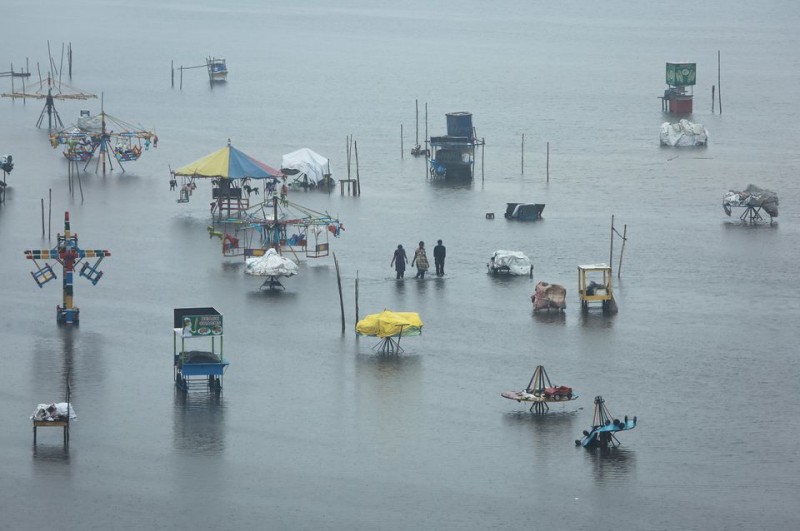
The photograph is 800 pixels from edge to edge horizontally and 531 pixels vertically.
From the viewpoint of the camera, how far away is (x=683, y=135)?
3521 inches

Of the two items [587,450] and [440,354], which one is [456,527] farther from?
[440,354]

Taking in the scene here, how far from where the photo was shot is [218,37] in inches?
7785

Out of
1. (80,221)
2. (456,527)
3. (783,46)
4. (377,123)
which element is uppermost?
(783,46)

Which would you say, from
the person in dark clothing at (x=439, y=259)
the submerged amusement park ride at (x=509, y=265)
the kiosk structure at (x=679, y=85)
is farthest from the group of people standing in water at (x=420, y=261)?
the kiosk structure at (x=679, y=85)

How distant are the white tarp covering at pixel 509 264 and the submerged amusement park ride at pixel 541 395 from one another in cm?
1486

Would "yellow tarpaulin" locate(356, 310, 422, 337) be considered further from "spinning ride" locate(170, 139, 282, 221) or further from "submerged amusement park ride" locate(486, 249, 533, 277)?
"spinning ride" locate(170, 139, 282, 221)

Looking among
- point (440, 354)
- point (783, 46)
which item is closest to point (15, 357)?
point (440, 354)

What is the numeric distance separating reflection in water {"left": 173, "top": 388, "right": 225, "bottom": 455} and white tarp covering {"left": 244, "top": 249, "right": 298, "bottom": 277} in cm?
1151

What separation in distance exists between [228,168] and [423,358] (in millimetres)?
22183

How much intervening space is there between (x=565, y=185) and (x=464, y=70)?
265 ft

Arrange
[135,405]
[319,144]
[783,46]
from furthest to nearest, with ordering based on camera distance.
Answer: [783,46], [319,144], [135,405]

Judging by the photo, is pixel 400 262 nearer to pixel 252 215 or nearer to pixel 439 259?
pixel 439 259

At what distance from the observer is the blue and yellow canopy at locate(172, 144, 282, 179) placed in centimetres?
6328

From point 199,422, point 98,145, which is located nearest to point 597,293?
point 199,422
